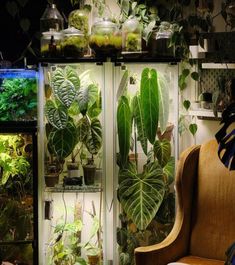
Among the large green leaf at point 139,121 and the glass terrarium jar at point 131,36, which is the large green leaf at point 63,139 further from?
the glass terrarium jar at point 131,36

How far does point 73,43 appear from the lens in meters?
4.06

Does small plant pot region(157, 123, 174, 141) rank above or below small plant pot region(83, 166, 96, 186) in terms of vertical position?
above

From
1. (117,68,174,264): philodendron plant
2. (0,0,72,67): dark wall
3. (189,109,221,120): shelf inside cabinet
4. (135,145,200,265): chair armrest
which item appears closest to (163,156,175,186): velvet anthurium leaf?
(117,68,174,264): philodendron plant

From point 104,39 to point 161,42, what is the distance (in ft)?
1.34

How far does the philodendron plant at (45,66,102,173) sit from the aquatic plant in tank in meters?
0.15

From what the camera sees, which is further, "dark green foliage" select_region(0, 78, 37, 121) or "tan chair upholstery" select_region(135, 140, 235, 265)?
"dark green foliage" select_region(0, 78, 37, 121)

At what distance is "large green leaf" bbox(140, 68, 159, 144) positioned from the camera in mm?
4027

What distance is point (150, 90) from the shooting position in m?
4.04

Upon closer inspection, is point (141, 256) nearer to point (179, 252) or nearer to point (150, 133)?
point (179, 252)

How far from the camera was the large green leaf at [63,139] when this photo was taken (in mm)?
4055

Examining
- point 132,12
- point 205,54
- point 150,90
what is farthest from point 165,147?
point 132,12

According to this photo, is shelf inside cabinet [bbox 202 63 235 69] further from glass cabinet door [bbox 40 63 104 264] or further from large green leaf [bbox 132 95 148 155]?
glass cabinet door [bbox 40 63 104 264]

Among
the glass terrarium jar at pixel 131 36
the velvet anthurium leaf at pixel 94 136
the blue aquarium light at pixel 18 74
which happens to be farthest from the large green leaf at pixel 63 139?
the glass terrarium jar at pixel 131 36

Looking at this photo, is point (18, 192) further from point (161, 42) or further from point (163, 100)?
point (161, 42)
